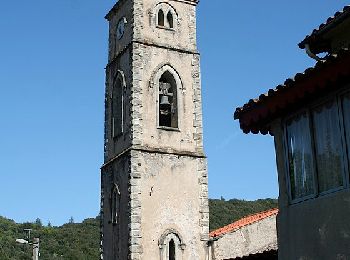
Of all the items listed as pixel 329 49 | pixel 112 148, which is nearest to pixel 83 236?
pixel 112 148

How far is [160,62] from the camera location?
65.2 ft

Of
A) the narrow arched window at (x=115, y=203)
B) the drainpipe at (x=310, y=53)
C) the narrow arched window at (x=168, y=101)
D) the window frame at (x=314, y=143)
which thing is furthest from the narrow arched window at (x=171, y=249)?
the window frame at (x=314, y=143)

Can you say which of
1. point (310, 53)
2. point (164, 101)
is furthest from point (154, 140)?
point (310, 53)

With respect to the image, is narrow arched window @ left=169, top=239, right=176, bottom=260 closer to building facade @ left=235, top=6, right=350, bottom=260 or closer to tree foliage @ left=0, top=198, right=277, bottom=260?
building facade @ left=235, top=6, right=350, bottom=260

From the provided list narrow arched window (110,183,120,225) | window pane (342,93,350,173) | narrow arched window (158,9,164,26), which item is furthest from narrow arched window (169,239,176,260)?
window pane (342,93,350,173)

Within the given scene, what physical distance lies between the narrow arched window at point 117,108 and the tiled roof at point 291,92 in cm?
1282

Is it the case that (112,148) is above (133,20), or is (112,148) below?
below

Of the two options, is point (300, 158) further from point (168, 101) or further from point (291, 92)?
point (168, 101)

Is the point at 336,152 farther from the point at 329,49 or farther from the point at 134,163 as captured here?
the point at 134,163

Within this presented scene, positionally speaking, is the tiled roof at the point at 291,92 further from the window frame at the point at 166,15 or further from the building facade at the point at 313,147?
the window frame at the point at 166,15

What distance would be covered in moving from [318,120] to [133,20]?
47.6ft

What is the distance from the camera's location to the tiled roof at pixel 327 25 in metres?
6.92

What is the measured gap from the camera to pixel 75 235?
170ft

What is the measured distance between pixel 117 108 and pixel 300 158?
14468mm
